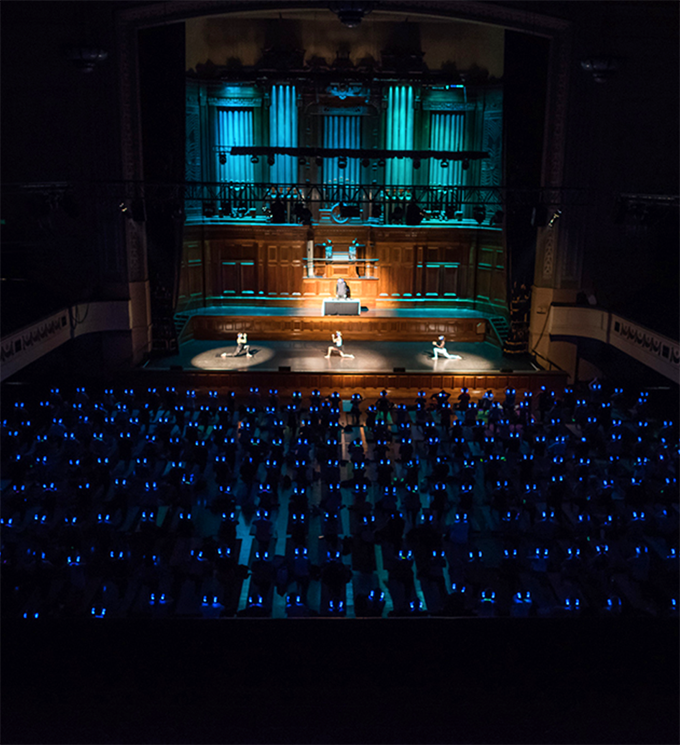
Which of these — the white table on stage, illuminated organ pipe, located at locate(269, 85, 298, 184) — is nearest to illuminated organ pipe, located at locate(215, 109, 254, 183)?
illuminated organ pipe, located at locate(269, 85, 298, 184)

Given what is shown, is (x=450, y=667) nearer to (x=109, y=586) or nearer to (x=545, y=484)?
(x=109, y=586)

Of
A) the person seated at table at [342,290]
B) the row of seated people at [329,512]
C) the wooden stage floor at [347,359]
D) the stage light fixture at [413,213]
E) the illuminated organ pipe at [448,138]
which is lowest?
the row of seated people at [329,512]

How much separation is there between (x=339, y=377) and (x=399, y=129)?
8.18 m

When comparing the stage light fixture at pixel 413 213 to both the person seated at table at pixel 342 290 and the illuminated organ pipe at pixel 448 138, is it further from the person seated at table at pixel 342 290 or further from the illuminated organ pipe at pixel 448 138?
the illuminated organ pipe at pixel 448 138

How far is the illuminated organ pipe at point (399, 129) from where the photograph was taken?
18781 mm

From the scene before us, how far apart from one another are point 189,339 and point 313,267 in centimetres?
414

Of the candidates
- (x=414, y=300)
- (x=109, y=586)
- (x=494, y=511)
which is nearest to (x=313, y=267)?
(x=414, y=300)

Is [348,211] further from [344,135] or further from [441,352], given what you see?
[344,135]

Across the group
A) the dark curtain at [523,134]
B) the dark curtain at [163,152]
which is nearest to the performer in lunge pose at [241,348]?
the dark curtain at [163,152]

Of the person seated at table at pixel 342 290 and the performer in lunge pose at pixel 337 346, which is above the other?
the person seated at table at pixel 342 290

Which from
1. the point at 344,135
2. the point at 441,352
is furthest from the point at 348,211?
the point at 344,135

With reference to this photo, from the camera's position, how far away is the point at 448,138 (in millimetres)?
19203

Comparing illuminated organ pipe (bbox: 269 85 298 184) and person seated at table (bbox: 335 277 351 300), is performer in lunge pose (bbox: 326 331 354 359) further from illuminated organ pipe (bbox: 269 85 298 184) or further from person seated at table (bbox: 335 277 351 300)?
illuminated organ pipe (bbox: 269 85 298 184)

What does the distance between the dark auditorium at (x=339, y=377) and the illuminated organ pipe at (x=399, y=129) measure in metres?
0.09
